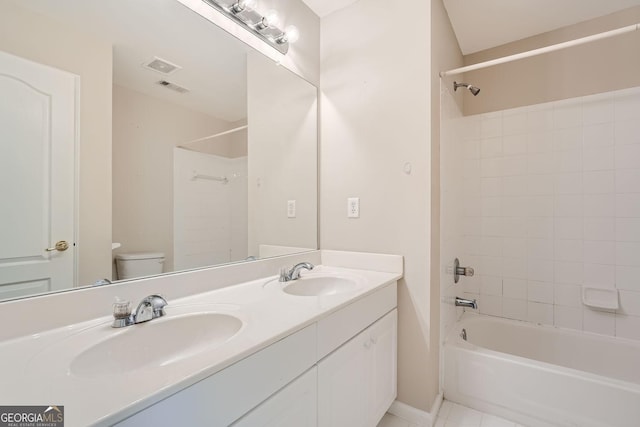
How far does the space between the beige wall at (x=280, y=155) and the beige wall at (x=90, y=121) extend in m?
0.62

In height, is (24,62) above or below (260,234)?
above

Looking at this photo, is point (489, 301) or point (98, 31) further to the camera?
point (489, 301)

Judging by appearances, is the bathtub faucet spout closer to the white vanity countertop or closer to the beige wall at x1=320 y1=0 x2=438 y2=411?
the beige wall at x1=320 y1=0 x2=438 y2=411

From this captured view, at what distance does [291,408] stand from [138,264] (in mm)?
716

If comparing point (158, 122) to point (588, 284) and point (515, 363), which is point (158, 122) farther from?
point (588, 284)

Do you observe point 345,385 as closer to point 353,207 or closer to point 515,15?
point 353,207

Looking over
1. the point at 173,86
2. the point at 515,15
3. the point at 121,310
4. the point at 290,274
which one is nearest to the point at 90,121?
the point at 173,86

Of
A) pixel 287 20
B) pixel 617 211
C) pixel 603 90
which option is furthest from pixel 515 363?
pixel 287 20

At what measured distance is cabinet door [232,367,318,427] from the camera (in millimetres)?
703

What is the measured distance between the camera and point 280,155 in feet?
5.58

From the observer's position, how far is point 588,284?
1.90 meters

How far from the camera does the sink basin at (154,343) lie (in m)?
0.71

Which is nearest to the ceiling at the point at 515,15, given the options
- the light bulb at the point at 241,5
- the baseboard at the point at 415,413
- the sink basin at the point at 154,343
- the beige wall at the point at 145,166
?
the light bulb at the point at 241,5

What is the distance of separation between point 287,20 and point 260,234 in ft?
4.14
